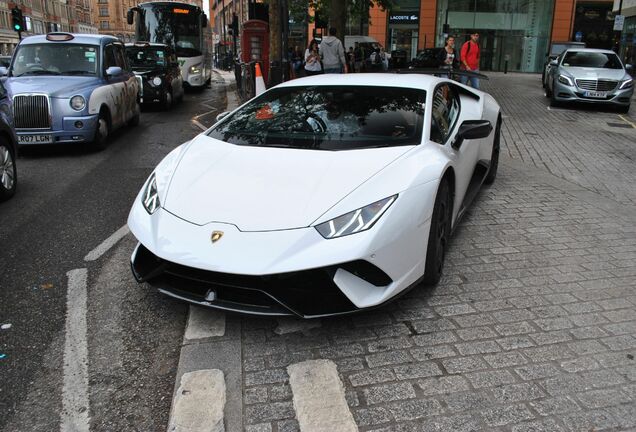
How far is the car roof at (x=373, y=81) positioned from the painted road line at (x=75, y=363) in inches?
98.0

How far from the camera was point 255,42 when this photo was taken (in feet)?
60.3

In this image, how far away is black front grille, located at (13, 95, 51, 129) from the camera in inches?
323

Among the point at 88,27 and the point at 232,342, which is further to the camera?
the point at 88,27

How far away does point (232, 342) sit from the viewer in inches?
126

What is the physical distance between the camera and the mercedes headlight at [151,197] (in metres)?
3.54

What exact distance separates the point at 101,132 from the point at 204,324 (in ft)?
21.9

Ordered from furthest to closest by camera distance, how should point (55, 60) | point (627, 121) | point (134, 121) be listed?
point (627, 121)
point (134, 121)
point (55, 60)

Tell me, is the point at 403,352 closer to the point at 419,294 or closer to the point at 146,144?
the point at 419,294

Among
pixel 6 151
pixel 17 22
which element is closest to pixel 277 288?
pixel 6 151

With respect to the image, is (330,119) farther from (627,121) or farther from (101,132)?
(627,121)

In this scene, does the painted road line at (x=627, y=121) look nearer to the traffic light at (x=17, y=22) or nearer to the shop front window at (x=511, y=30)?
the traffic light at (x=17, y=22)

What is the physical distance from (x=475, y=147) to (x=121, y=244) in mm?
3351

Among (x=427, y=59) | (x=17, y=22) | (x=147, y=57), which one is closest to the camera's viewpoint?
(x=147, y=57)

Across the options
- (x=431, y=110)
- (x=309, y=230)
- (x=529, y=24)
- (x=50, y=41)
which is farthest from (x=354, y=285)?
(x=529, y=24)
